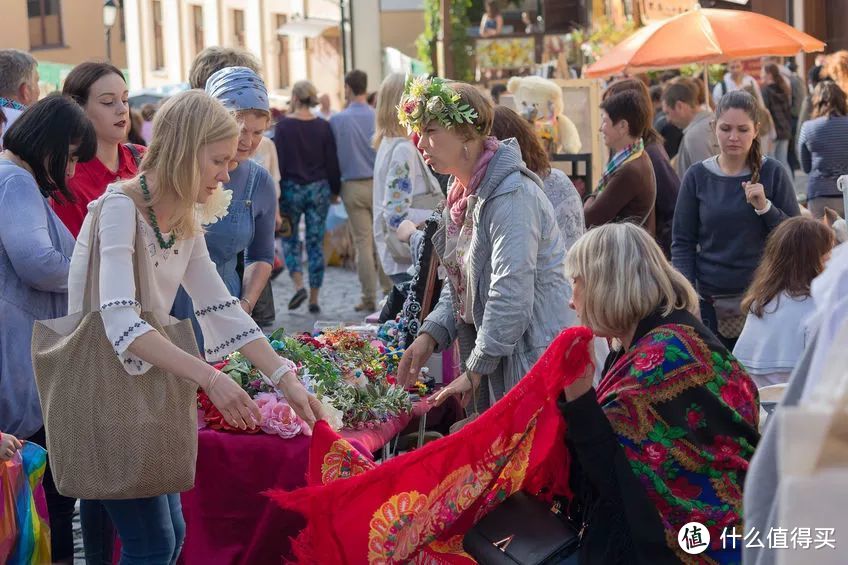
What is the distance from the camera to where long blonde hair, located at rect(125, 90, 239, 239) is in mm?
3252

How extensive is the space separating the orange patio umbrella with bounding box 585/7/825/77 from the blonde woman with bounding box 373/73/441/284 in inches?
129

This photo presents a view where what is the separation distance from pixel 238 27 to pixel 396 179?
96.9 ft

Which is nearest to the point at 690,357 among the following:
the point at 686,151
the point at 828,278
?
the point at 828,278

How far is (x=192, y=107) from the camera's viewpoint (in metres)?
3.27

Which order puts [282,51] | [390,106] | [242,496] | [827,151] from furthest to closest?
[282,51] < [827,151] < [390,106] < [242,496]

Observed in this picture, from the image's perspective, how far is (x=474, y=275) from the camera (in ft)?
13.5

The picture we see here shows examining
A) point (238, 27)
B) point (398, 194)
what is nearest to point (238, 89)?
point (398, 194)

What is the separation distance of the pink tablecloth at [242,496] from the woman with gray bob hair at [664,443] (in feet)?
3.13

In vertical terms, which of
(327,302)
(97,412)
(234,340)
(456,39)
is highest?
(456,39)

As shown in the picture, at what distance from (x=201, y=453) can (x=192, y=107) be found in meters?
1.26

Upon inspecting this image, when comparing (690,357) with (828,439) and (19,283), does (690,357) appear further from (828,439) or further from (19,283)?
(19,283)

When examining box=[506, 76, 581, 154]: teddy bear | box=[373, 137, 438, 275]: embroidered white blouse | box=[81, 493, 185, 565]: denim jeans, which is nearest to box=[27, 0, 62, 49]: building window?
box=[506, 76, 581, 154]: teddy bear

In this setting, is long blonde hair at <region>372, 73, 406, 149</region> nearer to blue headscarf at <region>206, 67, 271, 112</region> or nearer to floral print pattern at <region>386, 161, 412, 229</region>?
floral print pattern at <region>386, 161, 412, 229</region>

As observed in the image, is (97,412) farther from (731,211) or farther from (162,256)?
(731,211)
